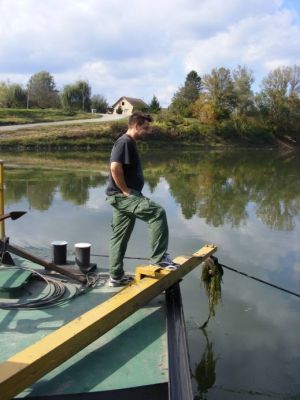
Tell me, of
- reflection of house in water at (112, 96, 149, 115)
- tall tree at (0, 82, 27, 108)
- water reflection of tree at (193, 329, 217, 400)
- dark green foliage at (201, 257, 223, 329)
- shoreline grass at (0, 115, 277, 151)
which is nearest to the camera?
water reflection of tree at (193, 329, 217, 400)

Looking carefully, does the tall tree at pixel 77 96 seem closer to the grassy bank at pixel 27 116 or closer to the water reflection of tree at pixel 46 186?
the grassy bank at pixel 27 116

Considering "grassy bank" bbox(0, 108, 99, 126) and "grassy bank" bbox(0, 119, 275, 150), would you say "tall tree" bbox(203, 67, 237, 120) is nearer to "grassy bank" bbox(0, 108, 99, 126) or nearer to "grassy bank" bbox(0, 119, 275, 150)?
"grassy bank" bbox(0, 119, 275, 150)

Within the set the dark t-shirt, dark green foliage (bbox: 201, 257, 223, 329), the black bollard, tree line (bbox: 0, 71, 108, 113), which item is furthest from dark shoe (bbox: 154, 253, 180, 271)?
tree line (bbox: 0, 71, 108, 113)

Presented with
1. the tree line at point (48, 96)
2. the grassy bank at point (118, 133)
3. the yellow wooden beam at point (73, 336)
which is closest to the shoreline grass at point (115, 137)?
the grassy bank at point (118, 133)

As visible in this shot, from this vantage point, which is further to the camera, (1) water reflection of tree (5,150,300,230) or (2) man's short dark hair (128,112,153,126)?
(1) water reflection of tree (5,150,300,230)

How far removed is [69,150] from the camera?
37.6 metres

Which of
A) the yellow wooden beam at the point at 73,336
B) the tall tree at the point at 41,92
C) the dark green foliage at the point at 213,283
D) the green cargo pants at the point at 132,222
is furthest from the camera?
the tall tree at the point at 41,92

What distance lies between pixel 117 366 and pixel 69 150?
114 ft

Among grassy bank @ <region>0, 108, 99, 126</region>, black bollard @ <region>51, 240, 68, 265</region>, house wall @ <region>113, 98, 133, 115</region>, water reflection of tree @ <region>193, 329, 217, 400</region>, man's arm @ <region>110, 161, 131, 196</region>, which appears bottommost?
water reflection of tree @ <region>193, 329, 217, 400</region>

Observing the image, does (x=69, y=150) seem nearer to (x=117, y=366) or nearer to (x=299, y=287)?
(x=299, y=287)

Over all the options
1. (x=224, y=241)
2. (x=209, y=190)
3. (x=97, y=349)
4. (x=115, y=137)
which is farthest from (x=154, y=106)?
(x=97, y=349)

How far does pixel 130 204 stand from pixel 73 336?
76.2 inches

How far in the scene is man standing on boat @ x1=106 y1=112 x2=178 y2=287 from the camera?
499 centimetres

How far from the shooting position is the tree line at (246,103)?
5631 centimetres
